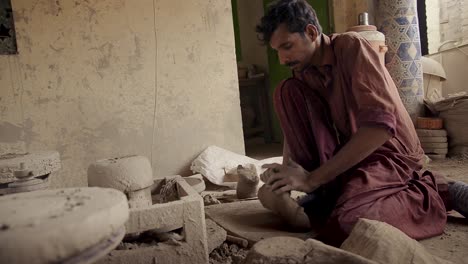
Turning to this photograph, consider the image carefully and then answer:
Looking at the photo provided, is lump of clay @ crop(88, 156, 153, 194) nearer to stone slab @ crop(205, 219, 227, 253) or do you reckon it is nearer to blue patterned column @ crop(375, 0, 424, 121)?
stone slab @ crop(205, 219, 227, 253)

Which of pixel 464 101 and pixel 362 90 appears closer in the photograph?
pixel 362 90

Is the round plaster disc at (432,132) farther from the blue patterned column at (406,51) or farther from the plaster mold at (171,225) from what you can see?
the plaster mold at (171,225)

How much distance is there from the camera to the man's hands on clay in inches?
86.4

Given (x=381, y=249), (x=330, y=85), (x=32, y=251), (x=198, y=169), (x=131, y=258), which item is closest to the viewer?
(x=32, y=251)

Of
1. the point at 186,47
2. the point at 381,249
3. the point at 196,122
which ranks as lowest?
the point at 381,249

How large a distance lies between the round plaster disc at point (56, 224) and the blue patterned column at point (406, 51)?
4577mm

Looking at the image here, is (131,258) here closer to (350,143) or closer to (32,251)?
(32,251)

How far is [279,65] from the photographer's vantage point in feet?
22.8

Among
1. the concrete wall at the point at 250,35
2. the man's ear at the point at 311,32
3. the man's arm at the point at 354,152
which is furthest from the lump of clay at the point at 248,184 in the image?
the concrete wall at the point at 250,35

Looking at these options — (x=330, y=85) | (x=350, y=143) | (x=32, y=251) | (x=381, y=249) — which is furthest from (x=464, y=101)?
(x=32, y=251)

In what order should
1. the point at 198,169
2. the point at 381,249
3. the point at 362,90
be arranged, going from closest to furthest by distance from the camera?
the point at 381,249
the point at 362,90
the point at 198,169

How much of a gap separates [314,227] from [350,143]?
62 cm

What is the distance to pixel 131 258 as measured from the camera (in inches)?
73.1

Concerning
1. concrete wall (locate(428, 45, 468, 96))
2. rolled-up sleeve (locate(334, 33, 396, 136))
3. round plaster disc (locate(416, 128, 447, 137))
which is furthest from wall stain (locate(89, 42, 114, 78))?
concrete wall (locate(428, 45, 468, 96))
